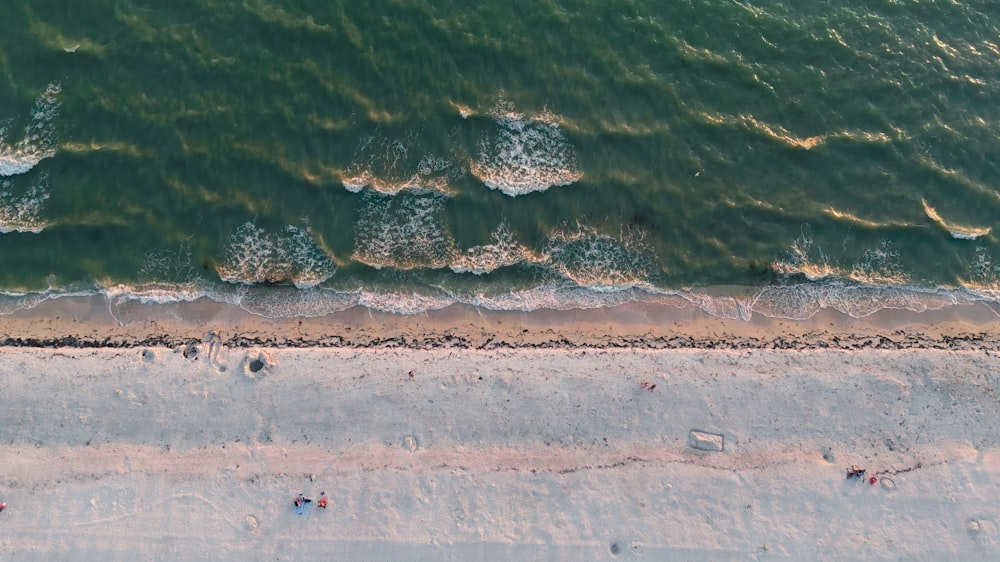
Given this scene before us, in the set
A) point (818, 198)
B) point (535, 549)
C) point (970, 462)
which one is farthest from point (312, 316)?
point (970, 462)

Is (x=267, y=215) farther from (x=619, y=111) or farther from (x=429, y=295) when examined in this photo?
(x=619, y=111)

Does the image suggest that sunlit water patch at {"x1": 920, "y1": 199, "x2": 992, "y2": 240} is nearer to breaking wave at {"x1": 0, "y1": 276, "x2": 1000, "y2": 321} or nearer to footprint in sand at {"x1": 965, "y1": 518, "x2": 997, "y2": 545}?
breaking wave at {"x1": 0, "y1": 276, "x2": 1000, "y2": 321}

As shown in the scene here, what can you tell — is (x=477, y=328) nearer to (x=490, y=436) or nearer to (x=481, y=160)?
(x=490, y=436)

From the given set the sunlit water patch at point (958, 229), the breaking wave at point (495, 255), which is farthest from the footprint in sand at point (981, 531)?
→ the breaking wave at point (495, 255)

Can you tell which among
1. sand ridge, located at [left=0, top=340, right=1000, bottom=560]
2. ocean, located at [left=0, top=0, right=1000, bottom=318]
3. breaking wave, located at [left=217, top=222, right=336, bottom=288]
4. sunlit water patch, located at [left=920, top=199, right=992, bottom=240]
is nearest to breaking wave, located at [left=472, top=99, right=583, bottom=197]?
ocean, located at [left=0, top=0, right=1000, bottom=318]

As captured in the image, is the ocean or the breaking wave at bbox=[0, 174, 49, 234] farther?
the ocean

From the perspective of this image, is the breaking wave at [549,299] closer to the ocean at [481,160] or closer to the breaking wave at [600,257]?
the ocean at [481,160]
